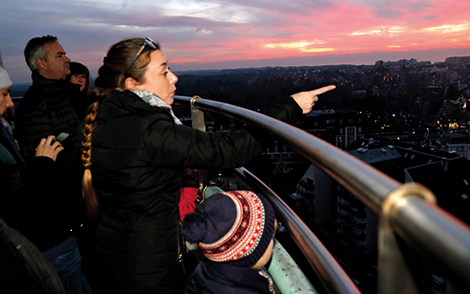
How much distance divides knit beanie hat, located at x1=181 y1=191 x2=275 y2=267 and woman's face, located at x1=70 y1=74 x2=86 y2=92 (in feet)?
9.98

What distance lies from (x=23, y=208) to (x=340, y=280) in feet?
5.11

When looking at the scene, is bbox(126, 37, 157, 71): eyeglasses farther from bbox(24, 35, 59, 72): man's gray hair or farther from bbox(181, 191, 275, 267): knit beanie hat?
bbox(24, 35, 59, 72): man's gray hair

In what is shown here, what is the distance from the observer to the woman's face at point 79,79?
3758 millimetres

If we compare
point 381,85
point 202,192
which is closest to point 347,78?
point 381,85

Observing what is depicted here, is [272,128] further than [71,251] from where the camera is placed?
No

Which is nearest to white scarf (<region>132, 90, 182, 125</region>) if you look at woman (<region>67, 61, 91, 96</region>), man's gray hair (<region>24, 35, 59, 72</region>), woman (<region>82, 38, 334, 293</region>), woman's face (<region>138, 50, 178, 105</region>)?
woman (<region>82, 38, 334, 293</region>)

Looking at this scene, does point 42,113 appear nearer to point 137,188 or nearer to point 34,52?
point 34,52

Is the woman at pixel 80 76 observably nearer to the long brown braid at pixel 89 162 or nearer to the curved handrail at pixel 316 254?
the long brown braid at pixel 89 162

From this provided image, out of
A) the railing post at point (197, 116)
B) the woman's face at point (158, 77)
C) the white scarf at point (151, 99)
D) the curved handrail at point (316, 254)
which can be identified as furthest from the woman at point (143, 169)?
the railing post at point (197, 116)

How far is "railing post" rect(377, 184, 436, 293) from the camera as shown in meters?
0.52

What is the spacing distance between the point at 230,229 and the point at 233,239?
0.04m

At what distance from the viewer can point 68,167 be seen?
72.7 inches

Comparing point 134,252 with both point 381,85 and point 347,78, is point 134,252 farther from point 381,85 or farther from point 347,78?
point 381,85

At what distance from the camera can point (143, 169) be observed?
4.61ft
